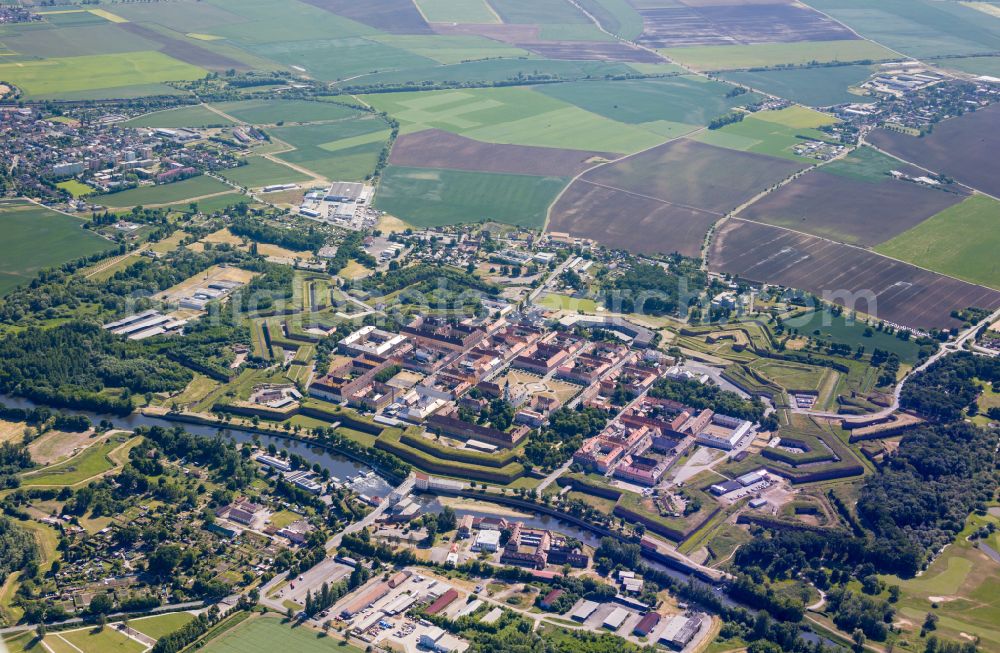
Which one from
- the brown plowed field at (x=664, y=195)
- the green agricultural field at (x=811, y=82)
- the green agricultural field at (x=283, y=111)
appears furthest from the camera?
the green agricultural field at (x=811, y=82)

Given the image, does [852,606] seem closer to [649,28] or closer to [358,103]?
[358,103]

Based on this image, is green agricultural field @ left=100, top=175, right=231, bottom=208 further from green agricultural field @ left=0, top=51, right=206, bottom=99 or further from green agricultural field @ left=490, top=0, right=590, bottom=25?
green agricultural field @ left=490, top=0, right=590, bottom=25

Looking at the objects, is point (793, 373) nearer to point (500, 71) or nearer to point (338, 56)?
point (500, 71)

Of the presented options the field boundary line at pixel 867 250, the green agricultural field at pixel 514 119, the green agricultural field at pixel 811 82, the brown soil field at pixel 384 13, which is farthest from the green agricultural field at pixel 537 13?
the field boundary line at pixel 867 250

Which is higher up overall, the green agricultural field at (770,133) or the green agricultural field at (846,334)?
the green agricultural field at (770,133)

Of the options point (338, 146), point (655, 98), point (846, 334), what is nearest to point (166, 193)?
point (338, 146)

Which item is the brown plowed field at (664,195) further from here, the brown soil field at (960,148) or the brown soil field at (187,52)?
the brown soil field at (187,52)
